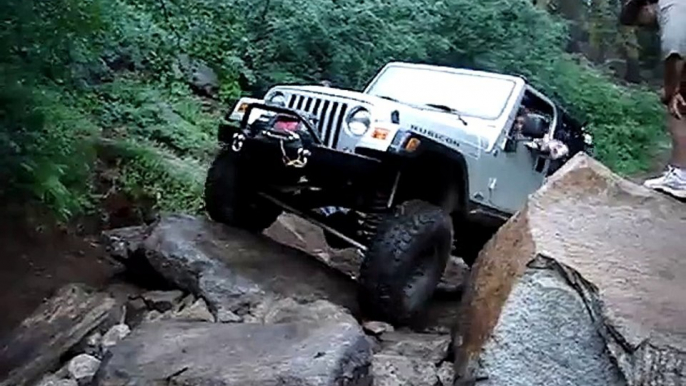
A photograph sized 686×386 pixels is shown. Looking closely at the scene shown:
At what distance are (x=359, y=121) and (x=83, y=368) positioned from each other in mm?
2010

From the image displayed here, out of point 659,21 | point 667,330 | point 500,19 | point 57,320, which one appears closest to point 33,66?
point 57,320

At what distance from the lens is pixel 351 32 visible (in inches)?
443

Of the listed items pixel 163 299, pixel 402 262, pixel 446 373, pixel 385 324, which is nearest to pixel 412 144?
pixel 402 262

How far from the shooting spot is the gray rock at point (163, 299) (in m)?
5.26

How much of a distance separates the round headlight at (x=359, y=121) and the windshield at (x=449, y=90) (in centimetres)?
125

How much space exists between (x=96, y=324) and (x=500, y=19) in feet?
31.8

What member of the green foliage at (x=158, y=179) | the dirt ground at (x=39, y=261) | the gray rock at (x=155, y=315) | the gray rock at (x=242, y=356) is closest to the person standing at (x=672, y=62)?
the gray rock at (x=242, y=356)

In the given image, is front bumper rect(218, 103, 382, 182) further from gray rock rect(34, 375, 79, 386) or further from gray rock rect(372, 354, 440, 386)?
gray rock rect(34, 375, 79, 386)

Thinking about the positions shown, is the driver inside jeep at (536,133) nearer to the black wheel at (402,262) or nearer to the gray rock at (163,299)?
the black wheel at (402,262)

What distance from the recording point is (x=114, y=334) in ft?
15.6

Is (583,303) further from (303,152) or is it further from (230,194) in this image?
(230,194)

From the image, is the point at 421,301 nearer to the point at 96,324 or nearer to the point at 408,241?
the point at 408,241

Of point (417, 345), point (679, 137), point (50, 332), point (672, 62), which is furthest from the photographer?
point (417, 345)

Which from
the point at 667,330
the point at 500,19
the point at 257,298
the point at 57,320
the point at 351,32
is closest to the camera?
the point at 667,330
